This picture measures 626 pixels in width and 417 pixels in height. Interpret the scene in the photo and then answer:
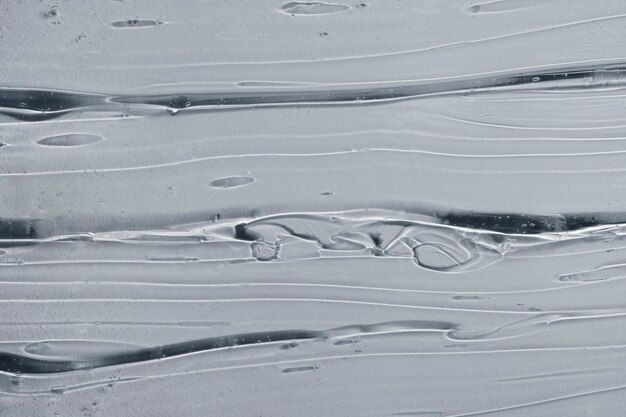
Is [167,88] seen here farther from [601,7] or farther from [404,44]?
[601,7]

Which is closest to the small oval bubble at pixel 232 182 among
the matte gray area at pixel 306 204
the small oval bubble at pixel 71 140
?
the matte gray area at pixel 306 204

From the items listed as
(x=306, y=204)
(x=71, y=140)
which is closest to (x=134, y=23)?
(x=71, y=140)

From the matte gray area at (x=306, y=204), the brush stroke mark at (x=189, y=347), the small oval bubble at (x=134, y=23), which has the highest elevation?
the small oval bubble at (x=134, y=23)

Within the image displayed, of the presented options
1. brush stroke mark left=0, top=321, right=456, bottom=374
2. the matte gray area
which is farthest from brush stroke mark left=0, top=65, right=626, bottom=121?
brush stroke mark left=0, top=321, right=456, bottom=374

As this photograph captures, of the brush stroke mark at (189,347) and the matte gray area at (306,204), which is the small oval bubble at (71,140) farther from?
the brush stroke mark at (189,347)

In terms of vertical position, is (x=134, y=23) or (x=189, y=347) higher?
(x=134, y=23)

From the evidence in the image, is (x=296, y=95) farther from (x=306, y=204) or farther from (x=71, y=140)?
(x=71, y=140)

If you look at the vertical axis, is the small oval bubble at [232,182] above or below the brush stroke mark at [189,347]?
above
